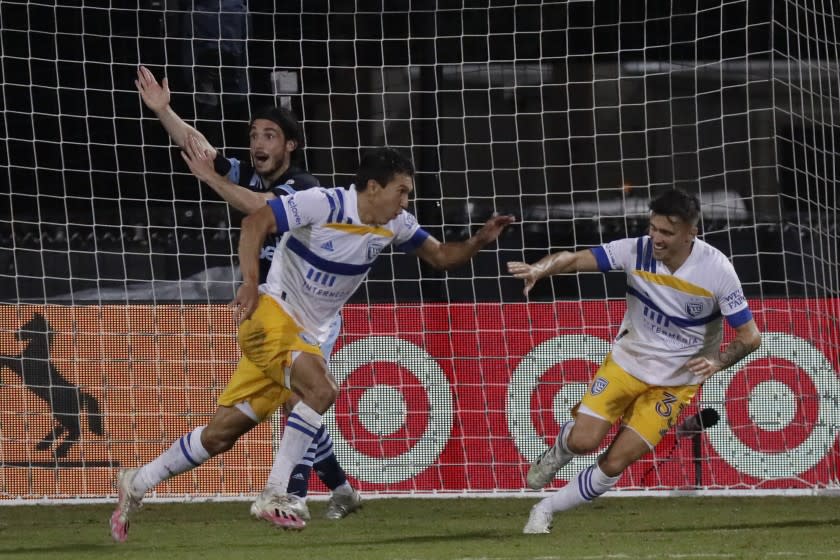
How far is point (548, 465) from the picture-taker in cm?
768

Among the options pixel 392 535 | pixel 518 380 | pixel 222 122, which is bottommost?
pixel 392 535

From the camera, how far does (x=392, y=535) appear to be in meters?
7.64

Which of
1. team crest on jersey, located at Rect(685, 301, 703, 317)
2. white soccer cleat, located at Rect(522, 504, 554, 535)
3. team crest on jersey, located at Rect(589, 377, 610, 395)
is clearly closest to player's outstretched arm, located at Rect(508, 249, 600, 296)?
team crest on jersey, located at Rect(685, 301, 703, 317)

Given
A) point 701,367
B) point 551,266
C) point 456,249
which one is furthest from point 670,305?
point 456,249

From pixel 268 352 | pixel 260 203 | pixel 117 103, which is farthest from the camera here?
pixel 117 103

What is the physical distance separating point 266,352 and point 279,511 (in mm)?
870

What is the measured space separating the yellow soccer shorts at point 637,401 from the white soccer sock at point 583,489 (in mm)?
290

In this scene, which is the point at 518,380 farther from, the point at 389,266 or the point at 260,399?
the point at 260,399

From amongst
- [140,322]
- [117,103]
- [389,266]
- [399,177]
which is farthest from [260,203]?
[117,103]

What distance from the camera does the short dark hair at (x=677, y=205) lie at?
23.5 ft

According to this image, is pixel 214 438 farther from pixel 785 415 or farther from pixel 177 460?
pixel 785 415

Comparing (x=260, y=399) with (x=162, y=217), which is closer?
(x=260, y=399)

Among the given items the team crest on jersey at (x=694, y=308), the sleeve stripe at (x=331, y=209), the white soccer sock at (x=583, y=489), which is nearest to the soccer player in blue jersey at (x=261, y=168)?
the sleeve stripe at (x=331, y=209)

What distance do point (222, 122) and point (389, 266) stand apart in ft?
5.18
